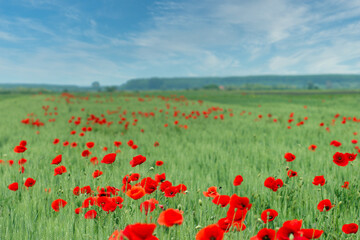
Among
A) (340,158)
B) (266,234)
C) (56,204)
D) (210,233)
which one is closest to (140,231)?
(210,233)

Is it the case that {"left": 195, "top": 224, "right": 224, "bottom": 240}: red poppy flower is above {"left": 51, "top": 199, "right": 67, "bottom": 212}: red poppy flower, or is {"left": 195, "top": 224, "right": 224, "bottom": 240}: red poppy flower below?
above

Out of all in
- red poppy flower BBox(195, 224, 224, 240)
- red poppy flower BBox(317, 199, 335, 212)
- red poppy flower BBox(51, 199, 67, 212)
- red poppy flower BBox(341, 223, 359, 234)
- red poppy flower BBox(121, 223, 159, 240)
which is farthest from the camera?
red poppy flower BBox(51, 199, 67, 212)

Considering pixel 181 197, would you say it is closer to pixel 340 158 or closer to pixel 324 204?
pixel 324 204

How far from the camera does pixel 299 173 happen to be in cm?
266

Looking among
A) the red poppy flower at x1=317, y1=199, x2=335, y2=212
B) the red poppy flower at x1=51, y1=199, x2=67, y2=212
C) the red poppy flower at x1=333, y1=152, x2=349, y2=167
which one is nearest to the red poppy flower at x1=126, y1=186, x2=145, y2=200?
the red poppy flower at x1=51, y1=199, x2=67, y2=212

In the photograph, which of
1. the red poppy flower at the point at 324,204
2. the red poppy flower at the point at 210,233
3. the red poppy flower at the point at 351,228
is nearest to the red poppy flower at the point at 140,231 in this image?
the red poppy flower at the point at 210,233

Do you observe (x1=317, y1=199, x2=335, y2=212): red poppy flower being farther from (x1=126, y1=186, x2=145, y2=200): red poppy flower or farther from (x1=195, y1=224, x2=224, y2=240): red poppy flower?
(x1=126, y1=186, x2=145, y2=200): red poppy flower

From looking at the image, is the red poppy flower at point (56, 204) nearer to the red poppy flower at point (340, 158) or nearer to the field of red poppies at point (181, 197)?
the field of red poppies at point (181, 197)

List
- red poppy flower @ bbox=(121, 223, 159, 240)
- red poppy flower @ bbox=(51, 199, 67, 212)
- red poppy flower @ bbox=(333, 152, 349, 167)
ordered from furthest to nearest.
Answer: red poppy flower @ bbox=(333, 152, 349, 167) < red poppy flower @ bbox=(51, 199, 67, 212) < red poppy flower @ bbox=(121, 223, 159, 240)

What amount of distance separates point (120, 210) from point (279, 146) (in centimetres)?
337

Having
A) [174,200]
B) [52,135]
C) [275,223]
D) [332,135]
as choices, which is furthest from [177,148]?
[332,135]

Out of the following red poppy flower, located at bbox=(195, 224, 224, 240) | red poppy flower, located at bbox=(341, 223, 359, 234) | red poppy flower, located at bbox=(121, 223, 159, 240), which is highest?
red poppy flower, located at bbox=(121, 223, 159, 240)

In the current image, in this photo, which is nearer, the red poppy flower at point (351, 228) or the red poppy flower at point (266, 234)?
the red poppy flower at point (266, 234)

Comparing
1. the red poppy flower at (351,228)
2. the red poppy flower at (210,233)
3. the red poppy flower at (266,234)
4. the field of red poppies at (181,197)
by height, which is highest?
the red poppy flower at (210,233)
